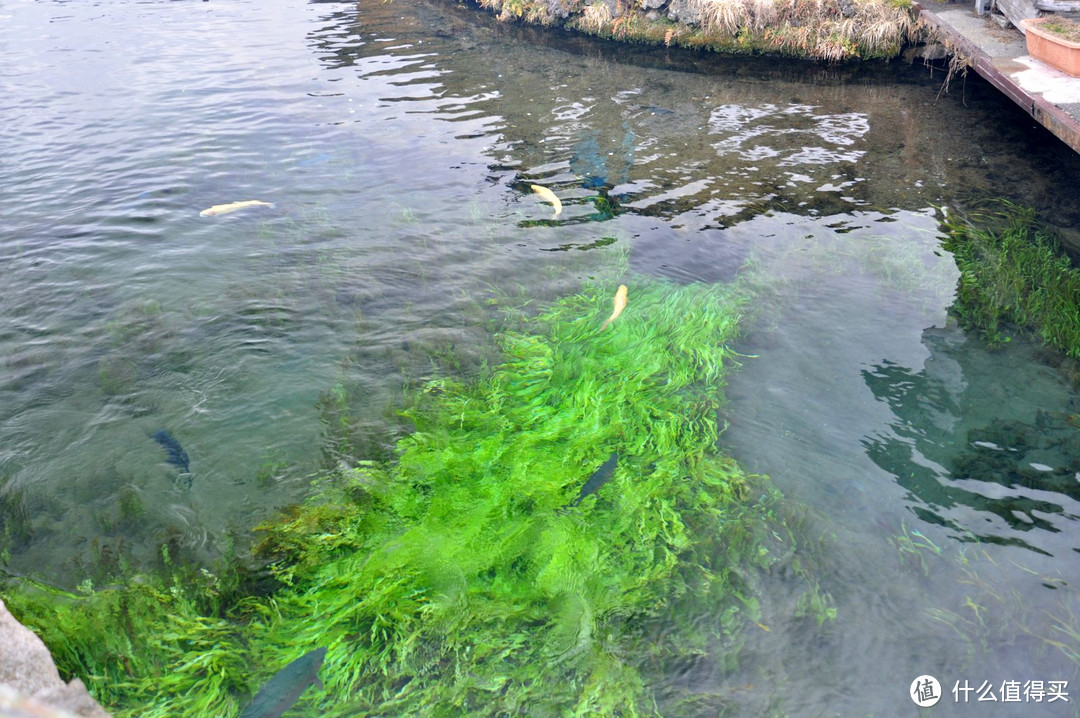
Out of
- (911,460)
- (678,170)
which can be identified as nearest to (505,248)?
(678,170)

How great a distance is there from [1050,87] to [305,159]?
9.87m

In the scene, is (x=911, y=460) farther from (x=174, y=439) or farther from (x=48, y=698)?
(x=174, y=439)

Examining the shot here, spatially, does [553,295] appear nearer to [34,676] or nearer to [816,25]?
[34,676]

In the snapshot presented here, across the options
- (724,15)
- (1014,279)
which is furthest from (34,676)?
(724,15)

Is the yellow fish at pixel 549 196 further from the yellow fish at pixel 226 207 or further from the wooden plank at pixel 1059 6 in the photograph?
the wooden plank at pixel 1059 6

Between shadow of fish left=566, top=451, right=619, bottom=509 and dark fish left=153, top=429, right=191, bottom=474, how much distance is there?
9.14ft

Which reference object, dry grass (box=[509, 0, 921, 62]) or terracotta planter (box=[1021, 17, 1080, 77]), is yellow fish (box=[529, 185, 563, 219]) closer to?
terracotta planter (box=[1021, 17, 1080, 77])

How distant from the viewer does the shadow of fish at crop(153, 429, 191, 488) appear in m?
4.80

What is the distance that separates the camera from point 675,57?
47.0 ft

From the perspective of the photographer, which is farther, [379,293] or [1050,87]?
[1050,87]

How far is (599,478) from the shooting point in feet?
15.4

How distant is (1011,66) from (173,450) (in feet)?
35.7

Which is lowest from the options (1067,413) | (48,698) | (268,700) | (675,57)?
(268,700)

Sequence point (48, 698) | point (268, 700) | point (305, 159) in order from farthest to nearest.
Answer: point (305, 159) → point (268, 700) → point (48, 698)
